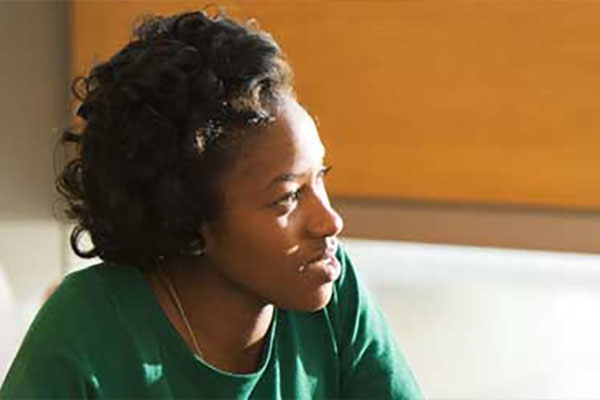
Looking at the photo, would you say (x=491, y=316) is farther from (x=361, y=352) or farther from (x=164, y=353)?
(x=164, y=353)

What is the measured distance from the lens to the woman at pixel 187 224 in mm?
963

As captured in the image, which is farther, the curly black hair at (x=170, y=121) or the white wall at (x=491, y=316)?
the white wall at (x=491, y=316)

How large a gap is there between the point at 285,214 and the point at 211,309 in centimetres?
13

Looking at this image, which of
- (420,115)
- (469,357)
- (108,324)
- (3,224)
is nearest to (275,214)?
(108,324)

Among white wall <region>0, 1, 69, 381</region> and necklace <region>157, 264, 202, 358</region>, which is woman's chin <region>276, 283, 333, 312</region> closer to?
necklace <region>157, 264, 202, 358</region>

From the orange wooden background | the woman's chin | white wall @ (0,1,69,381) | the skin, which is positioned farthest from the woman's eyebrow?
white wall @ (0,1,69,381)

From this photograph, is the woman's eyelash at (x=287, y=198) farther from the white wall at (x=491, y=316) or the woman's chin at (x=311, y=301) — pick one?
the white wall at (x=491, y=316)

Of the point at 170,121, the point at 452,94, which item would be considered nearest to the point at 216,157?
the point at 170,121

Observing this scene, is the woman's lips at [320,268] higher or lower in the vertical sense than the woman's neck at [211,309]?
higher

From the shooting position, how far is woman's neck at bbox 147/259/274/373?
1035 millimetres

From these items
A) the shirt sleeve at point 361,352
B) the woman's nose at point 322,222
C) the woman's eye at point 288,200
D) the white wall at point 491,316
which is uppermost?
the woman's eye at point 288,200

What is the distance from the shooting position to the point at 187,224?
1.00 m

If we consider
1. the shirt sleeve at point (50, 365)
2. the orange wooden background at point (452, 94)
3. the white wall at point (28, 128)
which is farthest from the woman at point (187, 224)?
the white wall at point (28, 128)

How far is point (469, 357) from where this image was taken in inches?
54.8
